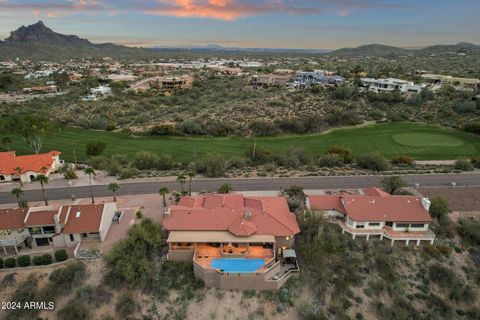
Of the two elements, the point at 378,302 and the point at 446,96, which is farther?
the point at 446,96

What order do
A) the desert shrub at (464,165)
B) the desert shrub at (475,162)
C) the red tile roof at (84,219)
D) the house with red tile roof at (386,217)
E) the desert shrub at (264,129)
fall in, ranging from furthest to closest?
1. the desert shrub at (264,129)
2. the desert shrub at (475,162)
3. the desert shrub at (464,165)
4. the house with red tile roof at (386,217)
5. the red tile roof at (84,219)

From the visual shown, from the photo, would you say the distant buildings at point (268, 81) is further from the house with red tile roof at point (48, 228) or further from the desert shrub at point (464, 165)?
the house with red tile roof at point (48, 228)

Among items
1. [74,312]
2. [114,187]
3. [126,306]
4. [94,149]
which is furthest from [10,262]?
[94,149]

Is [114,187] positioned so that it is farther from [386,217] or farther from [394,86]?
[394,86]

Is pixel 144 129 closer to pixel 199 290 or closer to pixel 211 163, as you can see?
pixel 211 163

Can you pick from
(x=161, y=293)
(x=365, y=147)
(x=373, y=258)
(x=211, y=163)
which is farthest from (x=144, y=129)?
(x=373, y=258)

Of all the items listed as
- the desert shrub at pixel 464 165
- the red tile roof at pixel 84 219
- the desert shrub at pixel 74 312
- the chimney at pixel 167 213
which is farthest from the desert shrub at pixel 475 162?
the desert shrub at pixel 74 312
